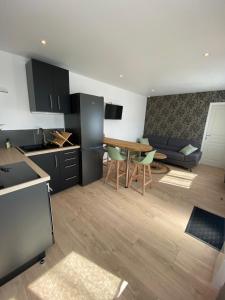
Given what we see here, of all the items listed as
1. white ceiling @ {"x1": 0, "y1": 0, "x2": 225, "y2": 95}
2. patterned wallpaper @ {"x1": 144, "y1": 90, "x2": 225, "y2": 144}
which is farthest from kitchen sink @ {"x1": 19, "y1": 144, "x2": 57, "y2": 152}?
patterned wallpaper @ {"x1": 144, "y1": 90, "x2": 225, "y2": 144}

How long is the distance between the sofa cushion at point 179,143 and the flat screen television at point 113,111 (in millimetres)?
2215

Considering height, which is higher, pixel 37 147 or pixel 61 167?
pixel 37 147

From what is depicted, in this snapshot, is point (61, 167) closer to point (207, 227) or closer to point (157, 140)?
point (207, 227)

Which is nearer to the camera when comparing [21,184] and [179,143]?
[21,184]

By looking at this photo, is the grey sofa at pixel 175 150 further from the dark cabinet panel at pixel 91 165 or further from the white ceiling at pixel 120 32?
the dark cabinet panel at pixel 91 165

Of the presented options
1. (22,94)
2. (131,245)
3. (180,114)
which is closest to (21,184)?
(131,245)

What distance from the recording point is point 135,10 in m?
1.29

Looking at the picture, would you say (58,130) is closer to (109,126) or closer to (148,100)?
(109,126)

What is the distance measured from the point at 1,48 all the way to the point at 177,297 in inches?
151

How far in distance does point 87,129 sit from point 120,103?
7.77 ft

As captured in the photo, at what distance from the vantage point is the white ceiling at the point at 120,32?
127 cm

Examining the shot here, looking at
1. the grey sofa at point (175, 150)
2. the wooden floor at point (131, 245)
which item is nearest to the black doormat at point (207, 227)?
the wooden floor at point (131, 245)

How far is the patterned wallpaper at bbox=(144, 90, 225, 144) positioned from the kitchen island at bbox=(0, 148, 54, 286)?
510 centimetres

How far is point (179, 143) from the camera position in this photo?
5012 millimetres
